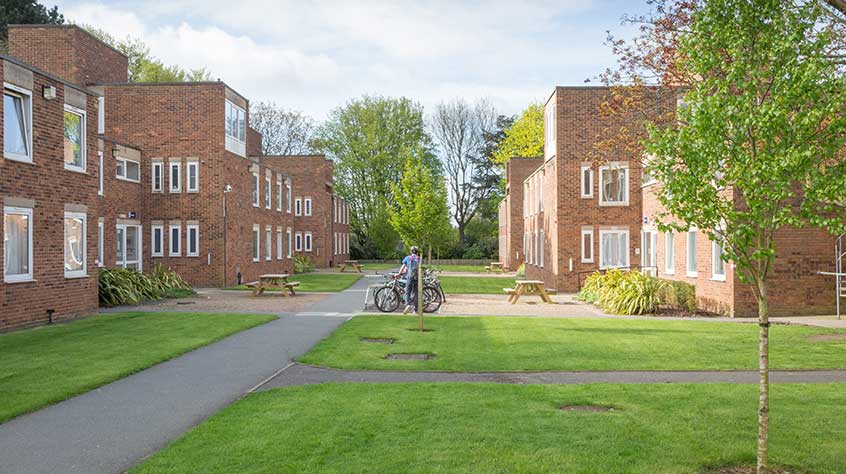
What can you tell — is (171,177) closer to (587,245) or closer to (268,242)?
(268,242)

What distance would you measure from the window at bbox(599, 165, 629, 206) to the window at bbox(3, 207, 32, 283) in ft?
68.6

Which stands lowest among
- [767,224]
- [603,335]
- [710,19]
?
[603,335]

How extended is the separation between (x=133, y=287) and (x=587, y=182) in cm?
1752

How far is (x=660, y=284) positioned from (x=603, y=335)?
7.22 m

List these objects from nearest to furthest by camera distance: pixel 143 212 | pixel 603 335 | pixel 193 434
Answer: pixel 193 434
pixel 603 335
pixel 143 212

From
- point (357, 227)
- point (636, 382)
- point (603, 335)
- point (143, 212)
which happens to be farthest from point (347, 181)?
point (636, 382)

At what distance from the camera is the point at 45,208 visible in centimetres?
1725

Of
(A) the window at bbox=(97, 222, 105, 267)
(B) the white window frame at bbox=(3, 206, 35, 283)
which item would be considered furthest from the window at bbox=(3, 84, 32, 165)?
(A) the window at bbox=(97, 222, 105, 267)

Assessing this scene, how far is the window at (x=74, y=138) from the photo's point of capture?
18641 millimetres

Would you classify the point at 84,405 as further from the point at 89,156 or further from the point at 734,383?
the point at 89,156

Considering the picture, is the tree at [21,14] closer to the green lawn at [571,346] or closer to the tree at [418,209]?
the tree at [418,209]

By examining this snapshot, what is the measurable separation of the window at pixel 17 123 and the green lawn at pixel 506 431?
10.4 metres

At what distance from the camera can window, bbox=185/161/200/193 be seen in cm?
3191

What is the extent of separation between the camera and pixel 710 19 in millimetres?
6410
